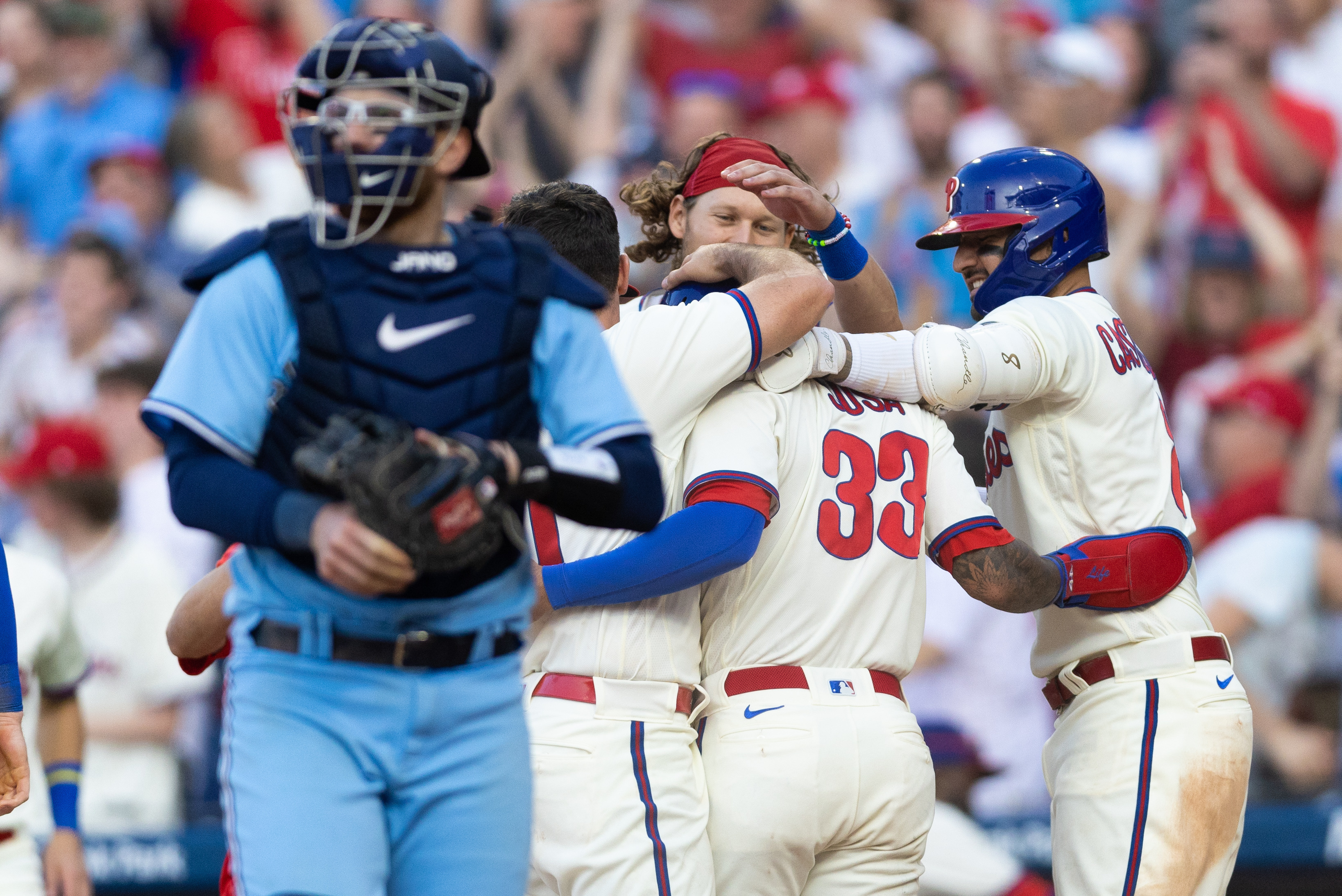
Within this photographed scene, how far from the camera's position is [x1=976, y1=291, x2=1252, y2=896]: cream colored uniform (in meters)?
3.68

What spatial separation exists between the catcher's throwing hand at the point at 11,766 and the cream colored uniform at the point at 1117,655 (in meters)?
2.50

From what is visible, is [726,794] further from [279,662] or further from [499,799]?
[279,662]

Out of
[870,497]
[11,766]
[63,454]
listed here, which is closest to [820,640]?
[870,497]

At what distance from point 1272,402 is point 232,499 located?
22.4 ft

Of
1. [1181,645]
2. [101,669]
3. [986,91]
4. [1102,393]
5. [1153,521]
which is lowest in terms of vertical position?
[101,669]

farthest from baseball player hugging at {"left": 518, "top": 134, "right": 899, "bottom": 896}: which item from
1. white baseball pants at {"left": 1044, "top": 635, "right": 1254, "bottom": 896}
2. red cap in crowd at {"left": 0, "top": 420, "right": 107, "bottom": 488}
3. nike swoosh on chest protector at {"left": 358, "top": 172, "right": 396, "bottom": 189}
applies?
red cap in crowd at {"left": 0, "top": 420, "right": 107, "bottom": 488}

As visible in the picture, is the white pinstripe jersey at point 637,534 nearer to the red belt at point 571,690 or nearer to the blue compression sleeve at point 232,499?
the red belt at point 571,690

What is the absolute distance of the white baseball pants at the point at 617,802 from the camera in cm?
336

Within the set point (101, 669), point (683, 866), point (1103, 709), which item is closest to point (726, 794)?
point (683, 866)

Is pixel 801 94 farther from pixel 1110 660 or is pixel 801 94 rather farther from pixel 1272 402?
pixel 1110 660

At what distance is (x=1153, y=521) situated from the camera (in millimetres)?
3879

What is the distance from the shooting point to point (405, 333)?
8.13 ft

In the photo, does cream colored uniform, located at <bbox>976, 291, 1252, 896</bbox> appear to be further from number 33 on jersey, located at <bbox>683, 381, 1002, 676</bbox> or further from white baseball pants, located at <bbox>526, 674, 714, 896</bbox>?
white baseball pants, located at <bbox>526, 674, 714, 896</bbox>

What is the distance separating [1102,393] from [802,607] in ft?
3.24
